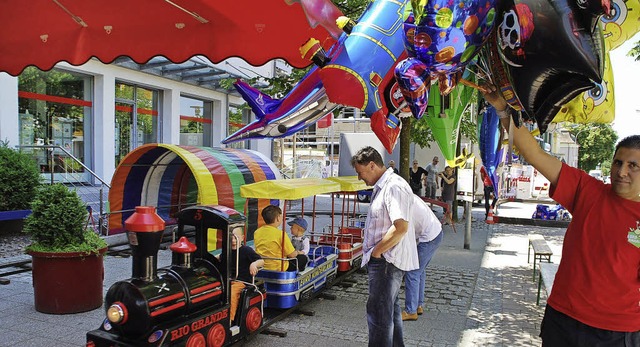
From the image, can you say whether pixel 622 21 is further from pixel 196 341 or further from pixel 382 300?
pixel 196 341

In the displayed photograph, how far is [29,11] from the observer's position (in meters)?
4.28

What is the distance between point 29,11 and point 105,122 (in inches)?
392

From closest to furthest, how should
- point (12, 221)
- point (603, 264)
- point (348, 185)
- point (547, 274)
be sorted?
point (603, 264), point (547, 274), point (348, 185), point (12, 221)

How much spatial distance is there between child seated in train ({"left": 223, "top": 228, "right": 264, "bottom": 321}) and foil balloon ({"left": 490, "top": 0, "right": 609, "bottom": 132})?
2.85m

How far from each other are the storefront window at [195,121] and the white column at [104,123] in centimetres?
359

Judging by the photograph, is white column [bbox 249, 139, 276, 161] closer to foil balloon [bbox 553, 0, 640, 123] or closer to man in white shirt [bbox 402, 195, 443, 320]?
man in white shirt [bbox 402, 195, 443, 320]

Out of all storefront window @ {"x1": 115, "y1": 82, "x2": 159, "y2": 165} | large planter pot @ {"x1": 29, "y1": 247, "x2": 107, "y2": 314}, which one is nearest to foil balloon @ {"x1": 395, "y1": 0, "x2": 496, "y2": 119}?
large planter pot @ {"x1": 29, "y1": 247, "x2": 107, "y2": 314}

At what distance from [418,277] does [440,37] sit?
3.67 metres

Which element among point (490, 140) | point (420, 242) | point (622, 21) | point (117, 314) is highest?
point (622, 21)

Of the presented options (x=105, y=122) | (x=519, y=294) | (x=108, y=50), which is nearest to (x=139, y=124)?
(x=105, y=122)

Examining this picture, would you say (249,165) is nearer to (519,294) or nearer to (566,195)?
(519,294)

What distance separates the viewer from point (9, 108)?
35.8ft

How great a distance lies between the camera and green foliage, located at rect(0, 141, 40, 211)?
29.3ft

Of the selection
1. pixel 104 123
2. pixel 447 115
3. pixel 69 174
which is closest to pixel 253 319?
pixel 447 115
